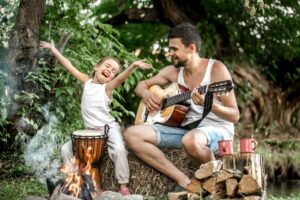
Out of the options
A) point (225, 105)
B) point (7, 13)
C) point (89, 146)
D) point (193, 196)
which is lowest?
point (193, 196)

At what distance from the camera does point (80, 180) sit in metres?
5.23

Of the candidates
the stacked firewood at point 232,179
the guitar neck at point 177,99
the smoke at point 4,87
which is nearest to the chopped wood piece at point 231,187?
the stacked firewood at point 232,179

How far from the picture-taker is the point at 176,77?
557cm

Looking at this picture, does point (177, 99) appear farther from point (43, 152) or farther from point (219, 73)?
point (43, 152)

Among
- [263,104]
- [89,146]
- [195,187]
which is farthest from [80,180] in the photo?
[263,104]

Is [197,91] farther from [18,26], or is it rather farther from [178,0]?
[178,0]

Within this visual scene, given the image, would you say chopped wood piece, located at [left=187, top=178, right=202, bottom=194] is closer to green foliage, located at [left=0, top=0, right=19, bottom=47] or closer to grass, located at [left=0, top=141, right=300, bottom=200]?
grass, located at [left=0, top=141, right=300, bottom=200]

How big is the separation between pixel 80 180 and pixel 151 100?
956 mm

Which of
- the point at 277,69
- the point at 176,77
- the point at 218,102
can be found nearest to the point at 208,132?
the point at 218,102

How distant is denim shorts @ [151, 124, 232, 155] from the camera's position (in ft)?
17.0

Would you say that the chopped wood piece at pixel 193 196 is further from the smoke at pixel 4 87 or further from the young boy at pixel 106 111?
the smoke at pixel 4 87

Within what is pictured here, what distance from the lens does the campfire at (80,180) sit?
5.14 meters

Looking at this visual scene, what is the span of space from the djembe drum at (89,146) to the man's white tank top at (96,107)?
0.09 m

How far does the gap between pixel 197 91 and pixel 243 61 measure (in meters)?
7.43
